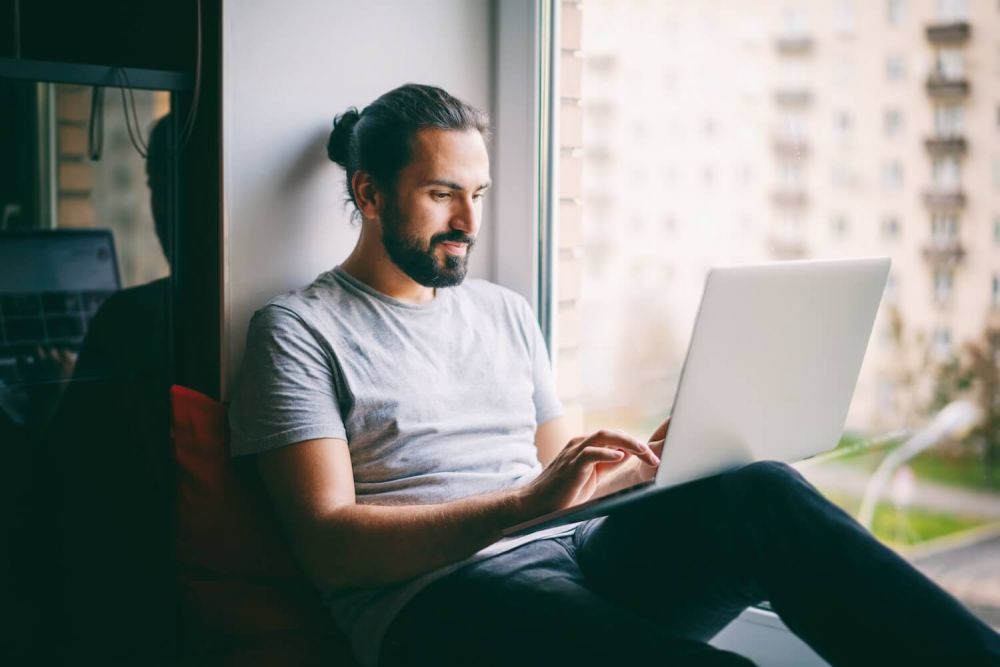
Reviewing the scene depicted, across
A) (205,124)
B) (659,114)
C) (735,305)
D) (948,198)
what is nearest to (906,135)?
(948,198)

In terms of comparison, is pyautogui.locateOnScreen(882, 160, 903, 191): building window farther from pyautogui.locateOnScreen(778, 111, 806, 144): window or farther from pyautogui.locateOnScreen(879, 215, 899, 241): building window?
pyautogui.locateOnScreen(778, 111, 806, 144): window

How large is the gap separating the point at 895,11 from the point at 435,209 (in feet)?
2.69

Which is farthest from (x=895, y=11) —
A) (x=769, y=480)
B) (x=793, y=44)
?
(x=769, y=480)

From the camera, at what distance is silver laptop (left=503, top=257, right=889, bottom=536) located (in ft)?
3.73

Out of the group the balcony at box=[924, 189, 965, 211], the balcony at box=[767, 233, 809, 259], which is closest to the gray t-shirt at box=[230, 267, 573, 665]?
the balcony at box=[767, 233, 809, 259]

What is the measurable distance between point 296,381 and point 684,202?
915 millimetres

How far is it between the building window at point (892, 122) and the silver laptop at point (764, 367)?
0.45 meters

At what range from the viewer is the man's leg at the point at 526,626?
1159mm

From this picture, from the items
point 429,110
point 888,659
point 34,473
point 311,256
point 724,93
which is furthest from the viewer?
point 724,93

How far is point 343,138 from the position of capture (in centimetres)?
170

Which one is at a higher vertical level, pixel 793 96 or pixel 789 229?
pixel 793 96

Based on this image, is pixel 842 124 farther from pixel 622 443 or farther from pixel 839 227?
pixel 622 443

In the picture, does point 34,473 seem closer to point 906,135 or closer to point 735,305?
point 735,305

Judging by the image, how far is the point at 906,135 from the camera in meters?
1.63
